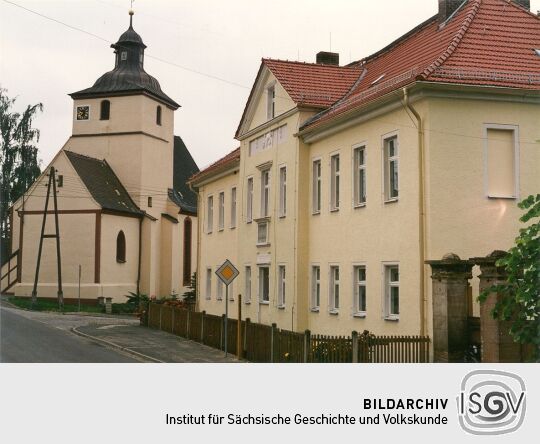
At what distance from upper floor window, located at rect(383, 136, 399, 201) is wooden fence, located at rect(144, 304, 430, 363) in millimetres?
3498

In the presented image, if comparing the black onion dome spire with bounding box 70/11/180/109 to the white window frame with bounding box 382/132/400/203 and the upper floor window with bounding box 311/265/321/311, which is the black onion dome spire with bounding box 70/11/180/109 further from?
the white window frame with bounding box 382/132/400/203

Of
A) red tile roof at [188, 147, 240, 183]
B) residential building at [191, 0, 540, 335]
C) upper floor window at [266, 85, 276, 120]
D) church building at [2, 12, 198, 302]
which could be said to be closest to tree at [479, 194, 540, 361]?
residential building at [191, 0, 540, 335]

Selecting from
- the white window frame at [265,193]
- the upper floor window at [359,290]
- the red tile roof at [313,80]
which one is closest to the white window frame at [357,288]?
the upper floor window at [359,290]

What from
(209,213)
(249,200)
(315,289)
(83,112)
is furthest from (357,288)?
(83,112)

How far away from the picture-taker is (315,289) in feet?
64.7

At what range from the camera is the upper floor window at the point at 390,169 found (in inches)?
630

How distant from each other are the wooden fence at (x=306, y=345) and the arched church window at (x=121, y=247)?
23465 mm

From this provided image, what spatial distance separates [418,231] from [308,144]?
602cm

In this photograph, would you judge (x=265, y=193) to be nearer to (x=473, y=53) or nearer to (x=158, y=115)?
(x=473, y=53)

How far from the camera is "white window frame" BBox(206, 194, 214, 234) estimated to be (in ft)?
98.2

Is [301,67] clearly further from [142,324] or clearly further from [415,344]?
[142,324]

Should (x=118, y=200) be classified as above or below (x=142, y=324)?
above
